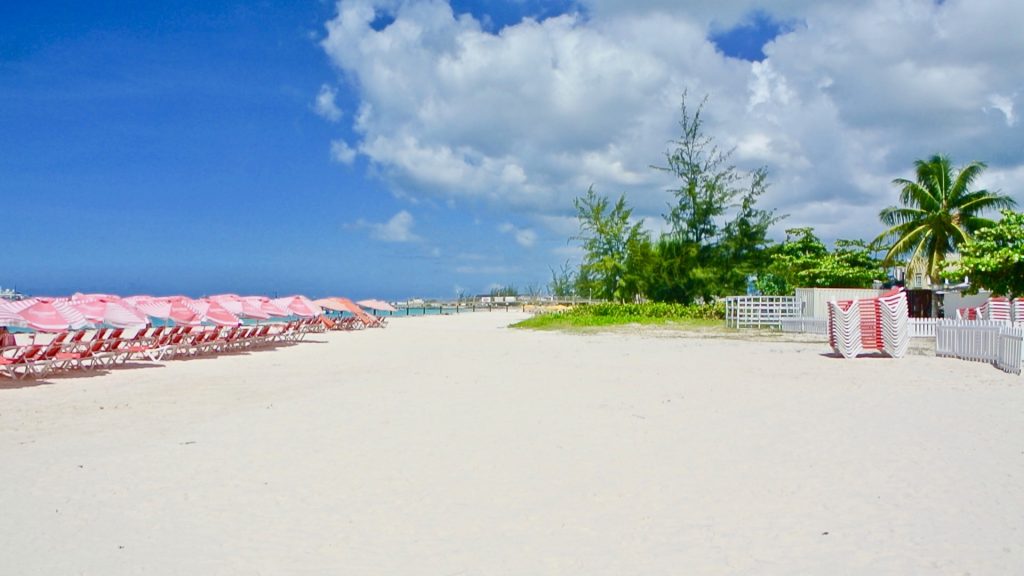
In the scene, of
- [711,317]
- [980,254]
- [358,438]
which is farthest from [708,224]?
[358,438]

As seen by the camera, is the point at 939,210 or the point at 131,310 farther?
the point at 939,210

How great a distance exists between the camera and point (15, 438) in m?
7.73

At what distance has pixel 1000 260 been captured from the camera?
2014 centimetres

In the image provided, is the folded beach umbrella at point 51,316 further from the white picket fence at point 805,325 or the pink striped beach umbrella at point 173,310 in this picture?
the white picket fence at point 805,325

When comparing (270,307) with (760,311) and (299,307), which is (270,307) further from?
(760,311)

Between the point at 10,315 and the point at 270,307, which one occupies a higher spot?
the point at 270,307

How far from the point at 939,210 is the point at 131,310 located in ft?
100

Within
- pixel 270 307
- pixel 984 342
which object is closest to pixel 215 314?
pixel 270 307

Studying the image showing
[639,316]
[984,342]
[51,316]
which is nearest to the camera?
[51,316]

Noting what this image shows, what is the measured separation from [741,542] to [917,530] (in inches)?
43.1

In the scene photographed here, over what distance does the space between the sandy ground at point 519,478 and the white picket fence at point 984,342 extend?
1.69 meters

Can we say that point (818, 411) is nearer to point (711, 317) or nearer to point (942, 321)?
point (942, 321)

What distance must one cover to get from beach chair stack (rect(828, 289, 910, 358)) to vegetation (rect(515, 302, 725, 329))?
12.8 metres

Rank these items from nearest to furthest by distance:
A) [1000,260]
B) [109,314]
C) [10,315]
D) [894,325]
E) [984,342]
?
[10,315]
[984,342]
[109,314]
[894,325]
[1000,260]
